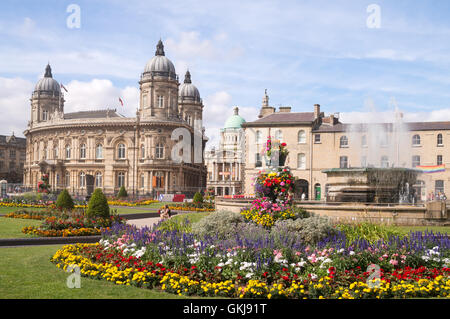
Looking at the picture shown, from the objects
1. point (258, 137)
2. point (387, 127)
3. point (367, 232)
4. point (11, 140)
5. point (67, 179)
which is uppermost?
point (11, 140)

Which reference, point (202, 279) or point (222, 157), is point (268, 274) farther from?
point (222, 157)

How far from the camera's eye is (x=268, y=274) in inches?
394

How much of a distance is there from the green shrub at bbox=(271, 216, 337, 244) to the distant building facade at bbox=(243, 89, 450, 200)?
38.2 meters

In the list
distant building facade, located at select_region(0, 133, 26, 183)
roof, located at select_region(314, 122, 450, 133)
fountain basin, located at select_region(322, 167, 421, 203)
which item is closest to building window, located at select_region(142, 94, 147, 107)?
roof, located at select_region(314, 122, 450, 133)

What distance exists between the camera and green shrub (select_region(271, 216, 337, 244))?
43.1 feet

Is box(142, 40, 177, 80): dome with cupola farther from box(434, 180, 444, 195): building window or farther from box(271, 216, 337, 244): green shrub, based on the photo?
box(271, 216, 337, 244): green shrub

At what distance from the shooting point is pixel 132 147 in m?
74.1

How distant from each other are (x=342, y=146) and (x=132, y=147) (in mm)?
33389

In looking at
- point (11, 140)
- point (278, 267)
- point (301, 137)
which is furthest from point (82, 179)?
point (278, 267)

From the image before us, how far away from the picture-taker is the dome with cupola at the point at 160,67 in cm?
7500

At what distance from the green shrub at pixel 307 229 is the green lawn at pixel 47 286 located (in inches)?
182

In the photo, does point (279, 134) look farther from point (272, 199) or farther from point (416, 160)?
point (272, 199)
